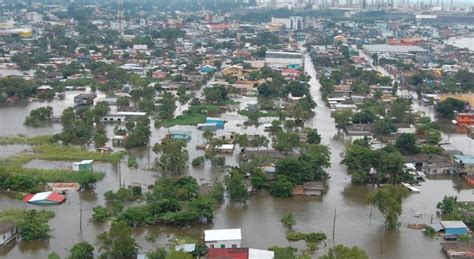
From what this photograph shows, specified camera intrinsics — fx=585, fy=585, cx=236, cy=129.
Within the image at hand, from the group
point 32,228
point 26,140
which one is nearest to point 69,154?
point 26,140

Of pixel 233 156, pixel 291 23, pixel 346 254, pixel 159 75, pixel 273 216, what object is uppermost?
pixel 291 23

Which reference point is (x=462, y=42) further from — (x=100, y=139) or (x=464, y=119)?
(x=100, y=139)

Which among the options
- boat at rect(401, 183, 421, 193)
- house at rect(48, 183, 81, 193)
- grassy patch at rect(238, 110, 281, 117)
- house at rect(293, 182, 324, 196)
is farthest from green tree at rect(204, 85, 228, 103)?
boat at rect(401, 183, 421, 193)

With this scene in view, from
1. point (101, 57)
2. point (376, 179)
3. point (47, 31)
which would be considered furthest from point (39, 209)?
point (47, 31)

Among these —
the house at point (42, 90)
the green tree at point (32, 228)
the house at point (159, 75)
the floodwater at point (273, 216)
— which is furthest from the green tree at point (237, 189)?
the house at point (159, 75)

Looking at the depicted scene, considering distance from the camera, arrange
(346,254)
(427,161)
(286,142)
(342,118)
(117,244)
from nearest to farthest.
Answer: (346,254), (117,244), (427,161), (286,142), (342,118)

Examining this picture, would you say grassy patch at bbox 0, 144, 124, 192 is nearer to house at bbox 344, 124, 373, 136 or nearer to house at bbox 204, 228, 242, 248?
house at bbox 204, 228, 242, 248
